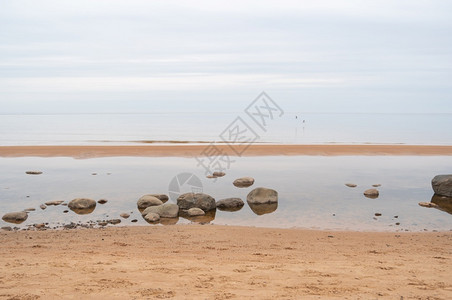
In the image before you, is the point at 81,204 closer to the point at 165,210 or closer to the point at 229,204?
the point at 165,210

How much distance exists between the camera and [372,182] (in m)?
19.4

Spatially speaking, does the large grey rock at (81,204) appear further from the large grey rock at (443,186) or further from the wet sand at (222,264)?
the large grey rock at (443,186)

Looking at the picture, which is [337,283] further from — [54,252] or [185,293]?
[54,252]

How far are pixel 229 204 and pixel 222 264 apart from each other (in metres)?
6.70

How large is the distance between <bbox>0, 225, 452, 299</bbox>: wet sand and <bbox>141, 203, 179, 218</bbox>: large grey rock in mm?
2025

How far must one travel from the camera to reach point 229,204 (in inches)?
567

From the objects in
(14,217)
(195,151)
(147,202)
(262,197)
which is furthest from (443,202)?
(195,151)

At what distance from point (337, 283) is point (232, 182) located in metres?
12.7

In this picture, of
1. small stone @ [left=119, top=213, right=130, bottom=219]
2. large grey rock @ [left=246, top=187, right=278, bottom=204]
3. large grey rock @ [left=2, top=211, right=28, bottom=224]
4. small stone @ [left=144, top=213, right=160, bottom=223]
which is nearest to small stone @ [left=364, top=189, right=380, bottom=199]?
large grey rock @ [left=246, top=187, right=278, bottom=204]

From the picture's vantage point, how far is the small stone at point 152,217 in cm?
1262

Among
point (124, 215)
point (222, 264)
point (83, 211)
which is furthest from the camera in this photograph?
point (83, 211)

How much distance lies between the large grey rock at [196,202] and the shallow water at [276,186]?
21.0 inches

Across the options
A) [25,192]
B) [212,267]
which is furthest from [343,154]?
[212,267]

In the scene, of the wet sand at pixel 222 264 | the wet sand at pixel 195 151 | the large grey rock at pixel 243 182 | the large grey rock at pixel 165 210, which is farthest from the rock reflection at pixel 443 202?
the wet sand at pixel 195 151
